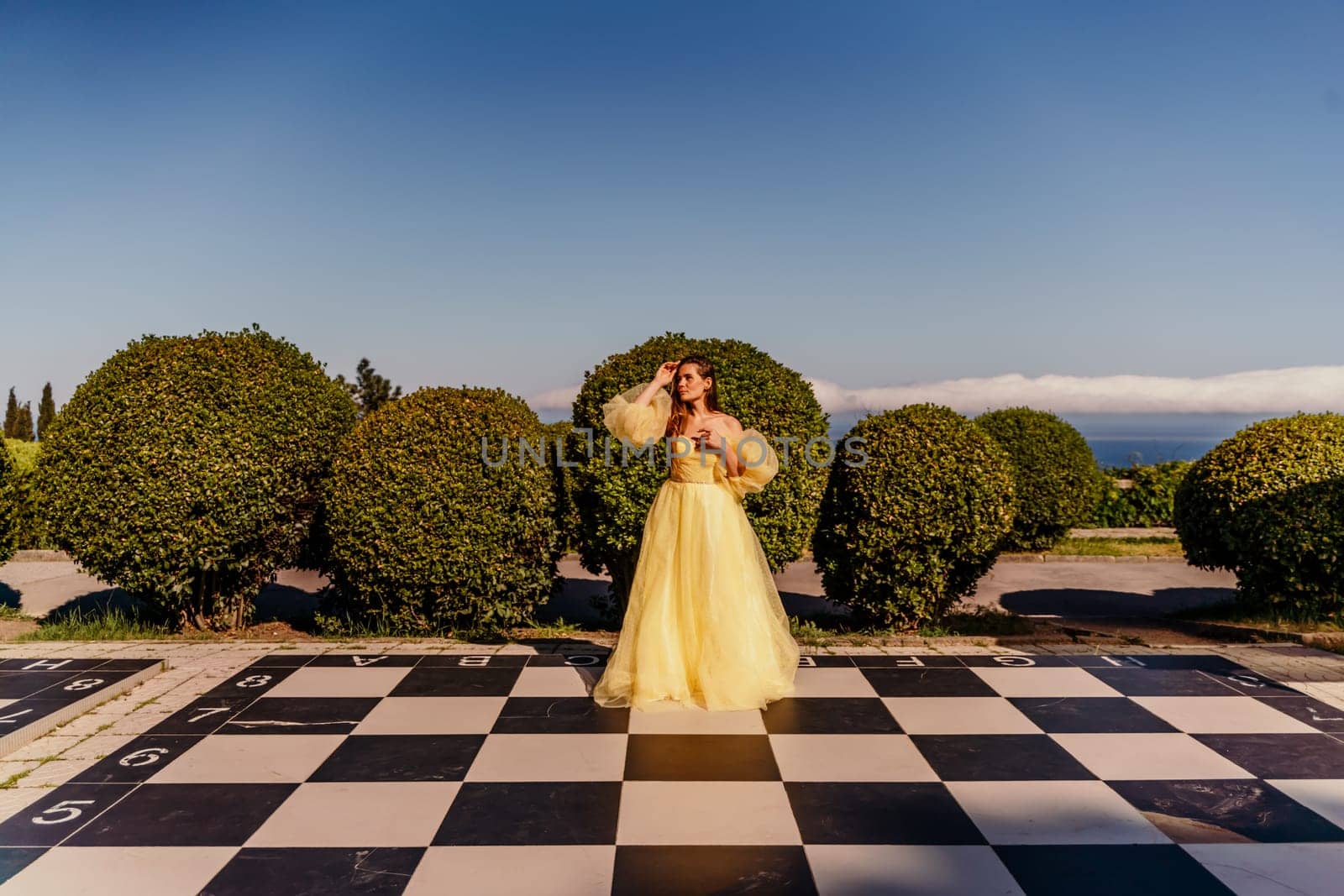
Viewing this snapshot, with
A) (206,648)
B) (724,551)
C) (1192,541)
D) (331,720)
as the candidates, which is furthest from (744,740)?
(1192,541)

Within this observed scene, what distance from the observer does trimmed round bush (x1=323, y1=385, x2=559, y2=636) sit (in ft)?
23.4

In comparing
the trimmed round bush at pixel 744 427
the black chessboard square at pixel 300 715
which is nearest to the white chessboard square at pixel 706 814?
the black chessboard square at pixel 300 715

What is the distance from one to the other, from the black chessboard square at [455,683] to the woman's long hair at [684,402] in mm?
1995

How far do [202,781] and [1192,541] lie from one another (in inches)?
350

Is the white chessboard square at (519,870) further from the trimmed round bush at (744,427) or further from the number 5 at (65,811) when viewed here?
the trimmed round bush at (744,427)

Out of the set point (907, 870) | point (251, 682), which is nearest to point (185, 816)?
point (251, 682)

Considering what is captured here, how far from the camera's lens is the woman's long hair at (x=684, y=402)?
5551 millimetres

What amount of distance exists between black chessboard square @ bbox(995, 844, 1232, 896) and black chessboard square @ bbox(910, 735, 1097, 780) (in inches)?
28.4

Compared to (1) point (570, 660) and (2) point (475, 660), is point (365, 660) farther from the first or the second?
(1) point (570, 660)

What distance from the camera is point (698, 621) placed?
543 cm

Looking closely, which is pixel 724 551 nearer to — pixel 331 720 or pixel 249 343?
pixel 331 720

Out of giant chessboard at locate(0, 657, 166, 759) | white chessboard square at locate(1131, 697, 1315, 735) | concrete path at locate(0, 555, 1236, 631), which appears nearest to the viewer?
giant chessboard at locate(0, 657, 166, 759)

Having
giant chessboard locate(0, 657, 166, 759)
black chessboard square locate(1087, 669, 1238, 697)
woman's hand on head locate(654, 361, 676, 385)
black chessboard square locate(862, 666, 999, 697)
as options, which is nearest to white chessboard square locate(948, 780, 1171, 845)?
black chessboard square locate(862, 666, 999, 697)

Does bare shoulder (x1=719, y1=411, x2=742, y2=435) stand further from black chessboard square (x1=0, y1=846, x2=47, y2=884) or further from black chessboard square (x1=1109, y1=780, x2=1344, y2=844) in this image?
black chessboard square (x1=0, y1=846, x2=47, y2=884)
